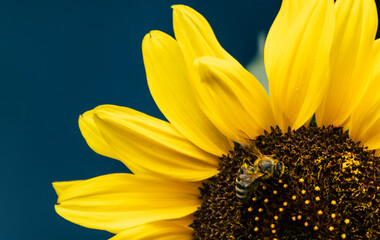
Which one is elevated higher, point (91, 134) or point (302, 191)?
point (91, 134)

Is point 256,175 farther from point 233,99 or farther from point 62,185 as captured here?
point 62,185

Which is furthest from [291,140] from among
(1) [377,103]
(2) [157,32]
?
(2) [157,32]

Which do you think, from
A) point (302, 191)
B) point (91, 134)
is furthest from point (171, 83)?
point (302, 191)

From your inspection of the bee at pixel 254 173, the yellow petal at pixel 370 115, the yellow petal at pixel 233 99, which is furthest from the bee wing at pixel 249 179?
the yellow petal at pixel 370 115

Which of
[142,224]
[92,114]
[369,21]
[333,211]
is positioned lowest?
[333,211]

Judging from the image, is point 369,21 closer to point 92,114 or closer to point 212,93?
point 212,93

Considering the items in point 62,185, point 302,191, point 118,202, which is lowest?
point 302,191

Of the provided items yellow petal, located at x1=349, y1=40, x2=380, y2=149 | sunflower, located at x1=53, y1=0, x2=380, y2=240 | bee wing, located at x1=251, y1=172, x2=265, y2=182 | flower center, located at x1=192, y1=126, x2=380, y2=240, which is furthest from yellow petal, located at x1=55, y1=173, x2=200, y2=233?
yellow petal, located at x1=349, y1=40, x2=380, y2=149
